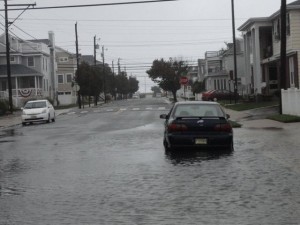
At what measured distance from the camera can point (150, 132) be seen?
23531 mm

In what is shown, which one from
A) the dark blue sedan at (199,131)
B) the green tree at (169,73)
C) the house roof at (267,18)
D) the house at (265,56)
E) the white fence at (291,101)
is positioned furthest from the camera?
the green tree at (169,73)

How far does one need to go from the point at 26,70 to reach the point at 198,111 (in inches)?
2375

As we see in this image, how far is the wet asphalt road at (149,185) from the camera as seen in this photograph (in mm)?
7914

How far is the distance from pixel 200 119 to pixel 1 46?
6245cm

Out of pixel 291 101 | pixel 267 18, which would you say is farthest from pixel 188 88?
pixel 291 101

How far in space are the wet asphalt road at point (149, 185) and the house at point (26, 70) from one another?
55424mm

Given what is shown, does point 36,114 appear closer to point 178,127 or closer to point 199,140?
point 178,127

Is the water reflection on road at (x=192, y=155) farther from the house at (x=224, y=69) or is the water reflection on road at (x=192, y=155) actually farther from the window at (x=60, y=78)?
the window at (x=60, y=78)

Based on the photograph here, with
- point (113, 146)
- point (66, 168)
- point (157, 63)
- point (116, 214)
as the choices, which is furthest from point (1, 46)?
point (116, 214)

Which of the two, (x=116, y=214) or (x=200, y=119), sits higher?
(x=200, y=119)

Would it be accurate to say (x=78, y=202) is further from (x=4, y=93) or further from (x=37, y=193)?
(x=4, y=93)

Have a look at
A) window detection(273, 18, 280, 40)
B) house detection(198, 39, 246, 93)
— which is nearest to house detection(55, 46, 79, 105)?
house detection(198, 39, 246, 93)

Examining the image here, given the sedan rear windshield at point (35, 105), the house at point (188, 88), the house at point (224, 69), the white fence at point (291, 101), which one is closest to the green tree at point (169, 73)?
the house at point (188, 88)

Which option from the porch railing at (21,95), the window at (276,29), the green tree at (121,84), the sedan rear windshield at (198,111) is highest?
the window at (276,29)
